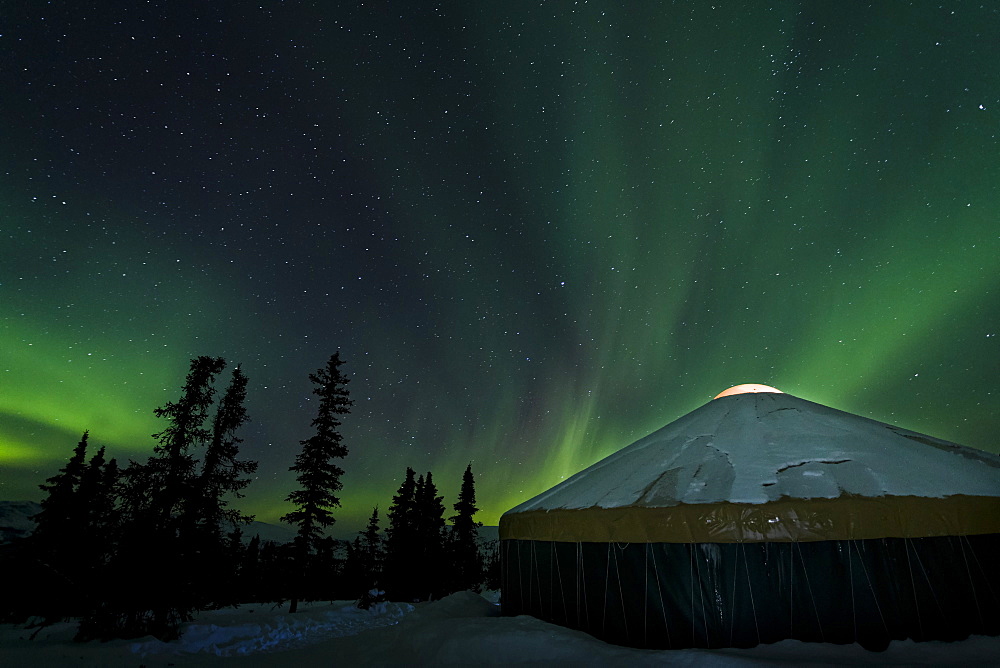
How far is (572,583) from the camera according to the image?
4855mm

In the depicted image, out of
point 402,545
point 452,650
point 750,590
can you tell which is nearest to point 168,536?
point 452,650

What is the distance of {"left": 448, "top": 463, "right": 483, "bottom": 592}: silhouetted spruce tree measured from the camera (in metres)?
23.5

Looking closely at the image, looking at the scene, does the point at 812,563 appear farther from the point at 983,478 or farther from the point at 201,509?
the point at 201,509

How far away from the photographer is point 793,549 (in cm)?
394

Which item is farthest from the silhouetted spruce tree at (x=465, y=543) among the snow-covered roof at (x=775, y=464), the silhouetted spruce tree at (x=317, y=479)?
the snow-covered roof at (x=775, y=464)

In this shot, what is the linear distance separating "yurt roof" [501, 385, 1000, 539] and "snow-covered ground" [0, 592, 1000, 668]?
1023 millimetres

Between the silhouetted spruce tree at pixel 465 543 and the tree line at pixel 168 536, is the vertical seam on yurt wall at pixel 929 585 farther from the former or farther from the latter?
the silhouetted spruce tree at pixel 465 543

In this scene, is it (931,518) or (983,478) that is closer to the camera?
(931,518)

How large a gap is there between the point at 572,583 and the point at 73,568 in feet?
31.1

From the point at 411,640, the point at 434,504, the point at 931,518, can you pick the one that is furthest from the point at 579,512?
the point at 434,504

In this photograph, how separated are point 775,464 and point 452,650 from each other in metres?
3.85

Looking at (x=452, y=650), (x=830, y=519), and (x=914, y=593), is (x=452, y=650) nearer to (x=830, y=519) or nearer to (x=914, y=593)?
(x=830, y=519)

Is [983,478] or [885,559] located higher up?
[983,478]

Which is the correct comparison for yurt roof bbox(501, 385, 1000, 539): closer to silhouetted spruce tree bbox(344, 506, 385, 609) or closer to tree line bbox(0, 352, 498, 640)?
tree line bbox(0, 352, 498, 640)
